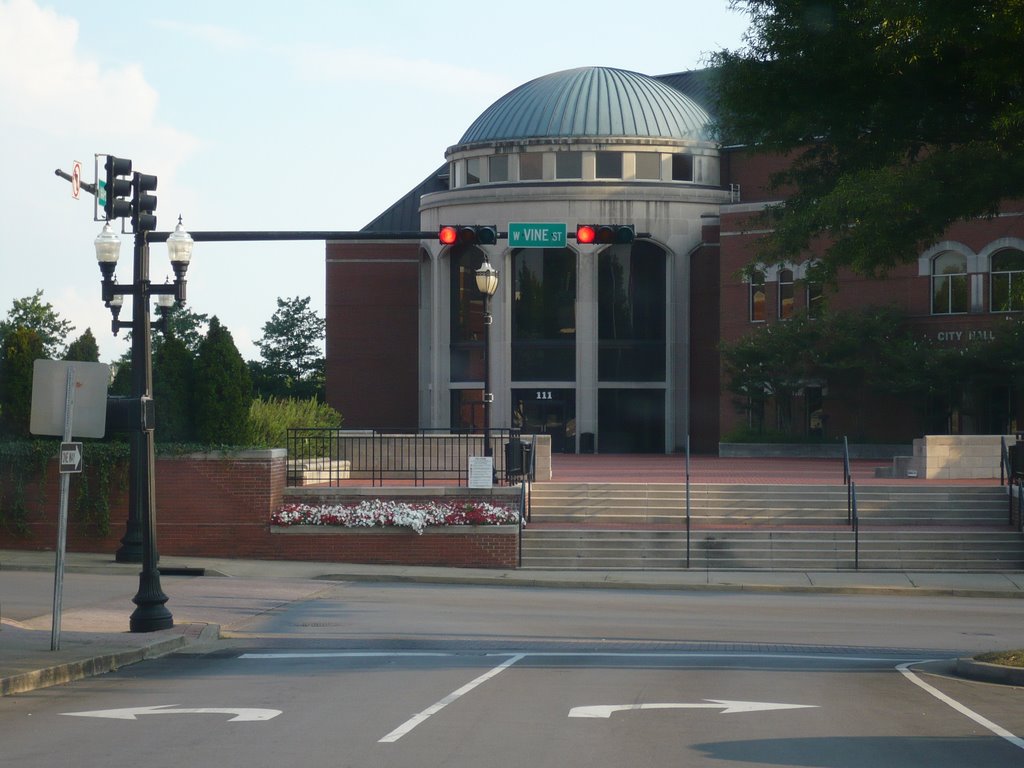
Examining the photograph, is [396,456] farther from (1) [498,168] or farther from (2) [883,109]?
(1) [498,168]

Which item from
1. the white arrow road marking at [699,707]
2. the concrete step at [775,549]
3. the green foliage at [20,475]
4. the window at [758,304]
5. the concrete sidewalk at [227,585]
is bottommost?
the concrete sidewalk at [227,585]

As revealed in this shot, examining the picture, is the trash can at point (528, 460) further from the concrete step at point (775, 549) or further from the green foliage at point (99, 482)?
the green foliage at point (99, 482)

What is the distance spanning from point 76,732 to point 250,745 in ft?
4.92

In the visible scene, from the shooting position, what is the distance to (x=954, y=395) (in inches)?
1812

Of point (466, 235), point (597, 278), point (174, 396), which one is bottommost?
point (174, 396)

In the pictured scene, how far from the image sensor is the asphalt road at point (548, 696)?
8609 mm

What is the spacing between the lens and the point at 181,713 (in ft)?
33.3

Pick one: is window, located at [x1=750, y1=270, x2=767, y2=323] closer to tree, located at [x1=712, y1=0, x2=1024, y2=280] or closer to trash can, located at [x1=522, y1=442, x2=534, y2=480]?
trash can, located at [x1=522, y1=442, x2=534, y2=480]

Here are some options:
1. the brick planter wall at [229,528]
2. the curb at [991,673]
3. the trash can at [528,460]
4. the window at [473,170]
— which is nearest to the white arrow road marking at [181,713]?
the curb at [991,673]

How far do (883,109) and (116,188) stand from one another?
9639mm

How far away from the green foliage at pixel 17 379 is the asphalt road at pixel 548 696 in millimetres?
9084

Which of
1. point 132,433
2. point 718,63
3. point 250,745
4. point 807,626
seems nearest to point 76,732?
point 250,745

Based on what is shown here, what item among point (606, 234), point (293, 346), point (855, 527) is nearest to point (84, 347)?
point (606, 234)

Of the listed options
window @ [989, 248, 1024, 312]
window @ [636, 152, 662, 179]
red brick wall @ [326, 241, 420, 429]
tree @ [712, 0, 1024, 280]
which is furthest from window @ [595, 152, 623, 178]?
tree @ [712, 0, 1024, 280]
